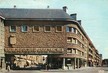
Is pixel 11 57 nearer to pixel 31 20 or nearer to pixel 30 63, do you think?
pixel 31 20

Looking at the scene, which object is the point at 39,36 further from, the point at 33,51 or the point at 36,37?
the point at 33,51

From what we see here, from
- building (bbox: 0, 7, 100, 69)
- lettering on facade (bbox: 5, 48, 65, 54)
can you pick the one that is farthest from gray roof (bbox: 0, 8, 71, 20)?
lettering on facade (bbox: 5, 48, 65, 54)

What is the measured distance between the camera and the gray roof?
74.2m

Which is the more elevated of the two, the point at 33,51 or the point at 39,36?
the point at 39,36

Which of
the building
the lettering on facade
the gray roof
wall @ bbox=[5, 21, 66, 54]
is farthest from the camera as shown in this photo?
the gray roof

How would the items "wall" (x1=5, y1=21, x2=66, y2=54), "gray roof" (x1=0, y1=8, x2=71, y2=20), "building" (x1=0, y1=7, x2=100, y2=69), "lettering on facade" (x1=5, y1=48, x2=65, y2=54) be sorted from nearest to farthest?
1. "lettering on facade" (x1=5, y1=48, x2=65, y2=54)
2. "building" (x1=0, y1=7, x2=100, y2=69)
3. "wall" (x1=5, y1=21, x2=66, y2=54)
4. "gray roof" (x1=0, y1=8, x2=71, y2=20)

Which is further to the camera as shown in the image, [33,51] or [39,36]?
[39,36]

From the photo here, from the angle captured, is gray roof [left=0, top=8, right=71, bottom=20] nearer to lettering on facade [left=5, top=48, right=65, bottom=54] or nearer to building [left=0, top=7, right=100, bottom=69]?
building [left=0, top=7, right=100, bottom=69]

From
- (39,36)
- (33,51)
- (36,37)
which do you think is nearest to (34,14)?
(39,36)

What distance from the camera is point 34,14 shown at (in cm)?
7556

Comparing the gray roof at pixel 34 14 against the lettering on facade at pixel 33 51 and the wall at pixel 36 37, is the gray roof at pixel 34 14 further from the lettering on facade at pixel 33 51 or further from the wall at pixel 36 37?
the lettering on facade at pixel 33 51

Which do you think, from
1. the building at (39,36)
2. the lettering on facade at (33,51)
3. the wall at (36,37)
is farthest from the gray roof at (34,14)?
the lettering on facade at (33,51)

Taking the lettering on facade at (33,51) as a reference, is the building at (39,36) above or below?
above

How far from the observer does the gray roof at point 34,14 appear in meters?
74.2
